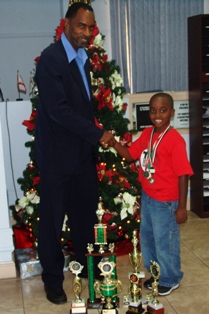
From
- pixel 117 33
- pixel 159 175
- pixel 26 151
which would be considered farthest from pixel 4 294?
pixel 117 33

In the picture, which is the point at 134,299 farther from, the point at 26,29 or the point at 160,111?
the point at 26,29

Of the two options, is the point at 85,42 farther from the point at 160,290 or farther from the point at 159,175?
the point at 160,290

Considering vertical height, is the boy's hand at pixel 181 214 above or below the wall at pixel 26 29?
below

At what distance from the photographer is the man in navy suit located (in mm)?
2375

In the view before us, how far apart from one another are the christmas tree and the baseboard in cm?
28

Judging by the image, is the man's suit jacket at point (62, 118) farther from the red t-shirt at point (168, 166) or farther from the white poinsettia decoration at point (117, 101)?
the white poinsettia decoration at point (117, 101)

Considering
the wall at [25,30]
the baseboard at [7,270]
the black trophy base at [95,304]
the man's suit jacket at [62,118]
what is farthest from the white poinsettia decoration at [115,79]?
the wall at [25,30]

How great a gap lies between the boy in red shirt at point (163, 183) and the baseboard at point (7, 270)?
0.89 metres

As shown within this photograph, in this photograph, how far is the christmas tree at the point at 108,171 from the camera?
314cm

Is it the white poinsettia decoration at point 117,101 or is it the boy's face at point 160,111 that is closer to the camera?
the boy's face at point 160,111

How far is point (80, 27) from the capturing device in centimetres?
238

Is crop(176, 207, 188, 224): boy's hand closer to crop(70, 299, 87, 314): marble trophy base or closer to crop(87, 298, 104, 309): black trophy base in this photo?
crop(87, 298, 104, 309): black trophy base

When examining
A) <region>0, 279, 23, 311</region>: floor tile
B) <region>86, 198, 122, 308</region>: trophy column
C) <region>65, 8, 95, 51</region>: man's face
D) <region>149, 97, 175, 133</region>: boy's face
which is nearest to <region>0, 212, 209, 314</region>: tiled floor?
<region>0, 279, 23, 311</region>: floor tile

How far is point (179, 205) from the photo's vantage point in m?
2.50
